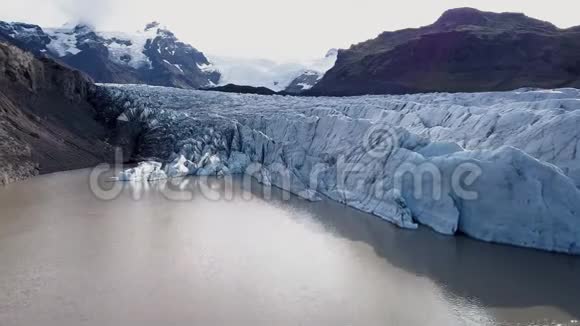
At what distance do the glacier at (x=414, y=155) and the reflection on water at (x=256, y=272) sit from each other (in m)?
0.56

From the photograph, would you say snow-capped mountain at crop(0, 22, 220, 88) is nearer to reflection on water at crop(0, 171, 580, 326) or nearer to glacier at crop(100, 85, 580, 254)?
glacier at crop(100, 85, 580, 254)

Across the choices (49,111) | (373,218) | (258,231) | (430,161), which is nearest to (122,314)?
(258,231)

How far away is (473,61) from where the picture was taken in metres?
35.4

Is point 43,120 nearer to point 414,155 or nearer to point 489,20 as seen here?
point 414,155

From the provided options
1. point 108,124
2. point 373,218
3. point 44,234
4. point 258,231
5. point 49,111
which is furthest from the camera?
point 108,124

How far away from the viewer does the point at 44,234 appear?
7859 mm

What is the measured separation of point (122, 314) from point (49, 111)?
1209 cm

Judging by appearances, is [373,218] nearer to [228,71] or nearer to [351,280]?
[351,280]

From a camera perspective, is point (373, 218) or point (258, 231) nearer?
point (258, 231)

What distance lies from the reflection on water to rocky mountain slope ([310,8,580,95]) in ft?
80.6

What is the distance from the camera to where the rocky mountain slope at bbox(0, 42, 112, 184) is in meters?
12.4

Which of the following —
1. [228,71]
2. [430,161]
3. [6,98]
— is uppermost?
[228,71]

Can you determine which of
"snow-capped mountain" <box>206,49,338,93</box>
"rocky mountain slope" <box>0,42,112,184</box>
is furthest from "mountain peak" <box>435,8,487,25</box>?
"rocky mountain slope" <box>0,42,112,184</box>

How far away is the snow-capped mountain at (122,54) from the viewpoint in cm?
5056
